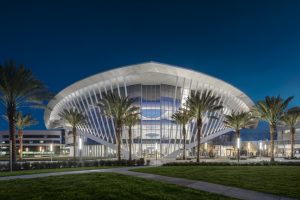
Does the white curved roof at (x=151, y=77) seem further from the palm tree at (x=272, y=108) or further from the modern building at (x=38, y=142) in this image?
the modern building at (x=38, y=142)

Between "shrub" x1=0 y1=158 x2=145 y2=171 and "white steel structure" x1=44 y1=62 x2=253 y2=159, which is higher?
"white steel structure" x1=44 y1=62 x2=253 y2=159

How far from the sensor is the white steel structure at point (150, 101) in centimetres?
6153

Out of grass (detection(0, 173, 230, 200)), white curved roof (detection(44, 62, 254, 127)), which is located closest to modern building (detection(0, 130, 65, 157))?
white curved roof (detection(44, 62, 254, 127))

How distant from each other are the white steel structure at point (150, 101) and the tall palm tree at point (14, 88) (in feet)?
90.7

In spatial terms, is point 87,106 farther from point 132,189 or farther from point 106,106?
point 132,189

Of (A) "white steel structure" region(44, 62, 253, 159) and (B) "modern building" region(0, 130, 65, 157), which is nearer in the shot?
(A) "white steel structure" region(44, 62, 253, 159)

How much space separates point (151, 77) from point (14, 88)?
116ft

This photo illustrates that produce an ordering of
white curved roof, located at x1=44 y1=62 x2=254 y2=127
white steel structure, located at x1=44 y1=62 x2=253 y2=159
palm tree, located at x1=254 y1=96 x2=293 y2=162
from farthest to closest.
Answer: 1. white steel structure, located at x1=44 y1=62 x2=253 y2=159
2. white curved roof, located at x1=44 y1=62 x2=254 y2=127
3. palm tree, located at x1=254 y1=96 x2=293 y2=162

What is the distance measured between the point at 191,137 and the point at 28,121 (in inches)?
1403

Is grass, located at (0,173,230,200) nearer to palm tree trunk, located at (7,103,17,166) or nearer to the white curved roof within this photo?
palm tree trunk, located at (7,103,17,166)

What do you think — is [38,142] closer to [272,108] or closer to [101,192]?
[272,108]

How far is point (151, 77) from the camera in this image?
2438 inches

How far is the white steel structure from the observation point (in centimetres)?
6153

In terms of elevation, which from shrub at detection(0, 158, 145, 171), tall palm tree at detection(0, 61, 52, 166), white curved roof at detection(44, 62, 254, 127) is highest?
white curved roof at detection(44, 62, 254, 127)
